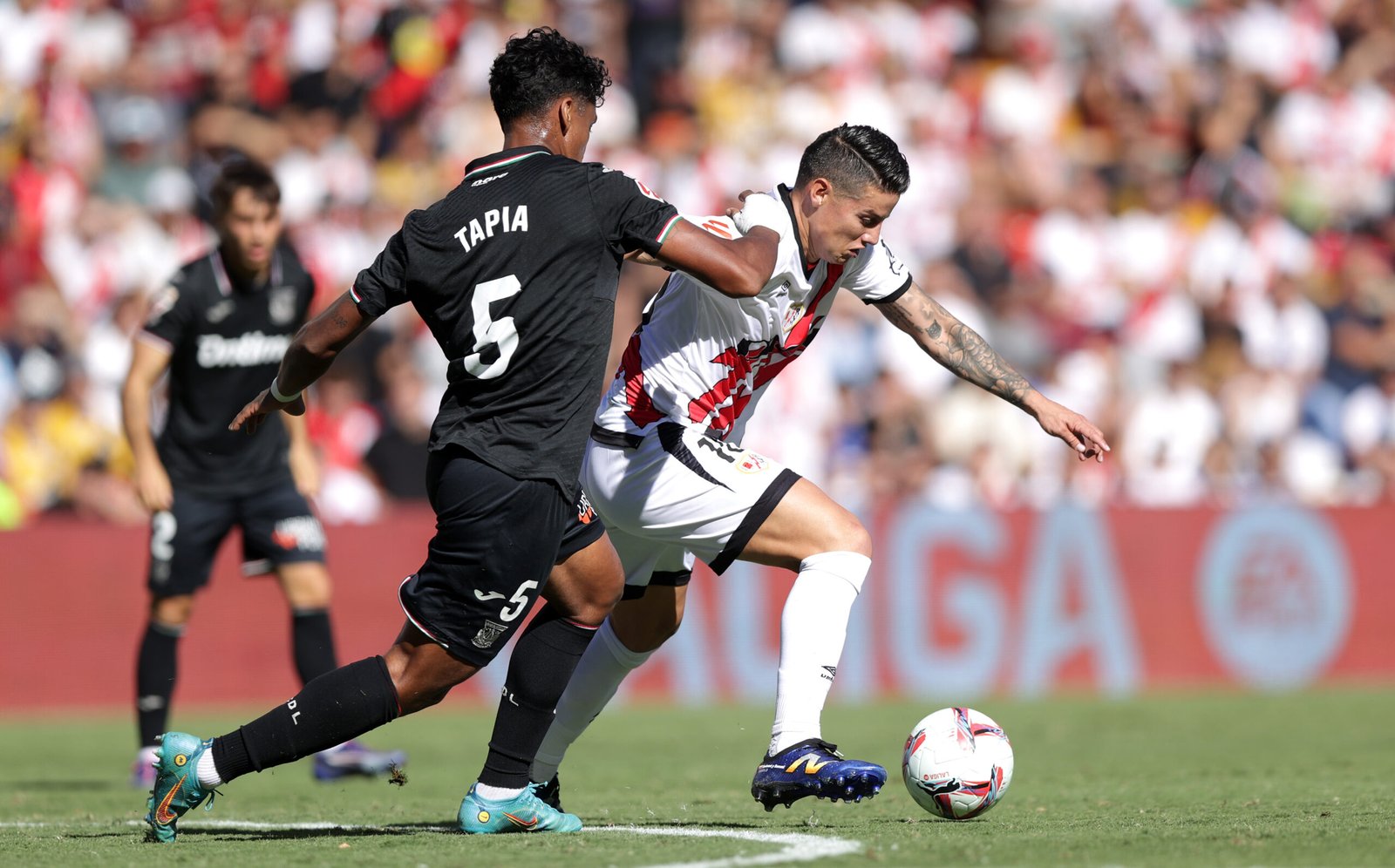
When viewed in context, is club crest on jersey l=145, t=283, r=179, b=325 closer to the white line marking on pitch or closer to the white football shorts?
the white line marking on pitch

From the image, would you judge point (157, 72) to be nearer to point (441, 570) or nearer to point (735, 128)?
point (735, 128)

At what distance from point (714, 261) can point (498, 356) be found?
0.75 metres

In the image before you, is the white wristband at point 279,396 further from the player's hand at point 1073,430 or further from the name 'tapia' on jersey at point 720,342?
the player's hand at point 1073,430

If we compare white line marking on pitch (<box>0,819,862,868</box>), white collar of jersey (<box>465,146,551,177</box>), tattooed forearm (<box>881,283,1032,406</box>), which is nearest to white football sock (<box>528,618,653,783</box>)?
white line marking on pitch (<box>0,819,862,868</box>)

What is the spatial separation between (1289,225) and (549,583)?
12.8 metres

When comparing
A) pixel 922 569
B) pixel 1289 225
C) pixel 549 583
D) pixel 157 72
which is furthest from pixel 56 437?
pixel 1289 225

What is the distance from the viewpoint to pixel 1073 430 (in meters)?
6.13

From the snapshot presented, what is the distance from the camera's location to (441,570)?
5621 millimetres

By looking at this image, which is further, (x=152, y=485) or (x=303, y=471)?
(x=303, y=471)

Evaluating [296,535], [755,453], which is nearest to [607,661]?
[755,453]

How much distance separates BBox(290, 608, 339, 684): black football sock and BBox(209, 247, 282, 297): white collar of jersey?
5.11 feet

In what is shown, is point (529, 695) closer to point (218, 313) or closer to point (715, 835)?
point (715, 835)

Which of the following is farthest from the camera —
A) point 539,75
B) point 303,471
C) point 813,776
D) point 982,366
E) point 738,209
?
point 303,471

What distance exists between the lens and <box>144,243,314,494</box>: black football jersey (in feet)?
28.1
